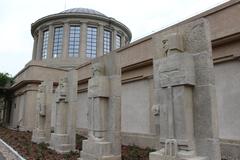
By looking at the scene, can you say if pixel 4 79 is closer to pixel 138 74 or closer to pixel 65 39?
pixel 65 39

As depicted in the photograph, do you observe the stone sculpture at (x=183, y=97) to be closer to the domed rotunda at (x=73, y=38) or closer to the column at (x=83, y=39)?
the domed rotunda at (x=73, y=38)

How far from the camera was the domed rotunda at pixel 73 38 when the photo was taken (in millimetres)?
29152

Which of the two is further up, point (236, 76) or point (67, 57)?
point (67, 57)

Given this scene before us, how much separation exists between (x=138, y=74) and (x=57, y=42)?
62.4 ft

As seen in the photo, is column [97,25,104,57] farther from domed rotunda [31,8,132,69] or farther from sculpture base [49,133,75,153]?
sculpture base [49,133,75,153]

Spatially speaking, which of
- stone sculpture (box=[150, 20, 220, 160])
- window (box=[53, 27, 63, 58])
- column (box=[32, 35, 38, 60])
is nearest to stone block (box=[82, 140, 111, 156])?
stone sculpture (box=[150, 20, 220, 160])

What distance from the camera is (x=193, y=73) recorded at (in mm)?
5539

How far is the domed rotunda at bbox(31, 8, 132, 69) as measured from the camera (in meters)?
29.2

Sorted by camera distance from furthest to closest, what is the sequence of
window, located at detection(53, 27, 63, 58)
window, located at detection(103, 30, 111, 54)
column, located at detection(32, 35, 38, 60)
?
1. column, located at detection(32, 35, 38, 60)
2. window, located at detection(103, 30, 111, 54)
3. window, located at detection(53, 27, 63, 58)

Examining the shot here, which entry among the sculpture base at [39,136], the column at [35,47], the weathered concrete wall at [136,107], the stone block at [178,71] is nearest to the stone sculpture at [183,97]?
the stone block at [178,71]

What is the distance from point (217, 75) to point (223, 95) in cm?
87

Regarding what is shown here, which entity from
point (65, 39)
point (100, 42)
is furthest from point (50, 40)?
point (100, 42)

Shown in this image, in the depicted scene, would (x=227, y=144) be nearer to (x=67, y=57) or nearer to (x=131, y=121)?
(x=131, y=121)

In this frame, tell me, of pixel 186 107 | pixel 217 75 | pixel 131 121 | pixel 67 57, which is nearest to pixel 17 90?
pixel 67 57
